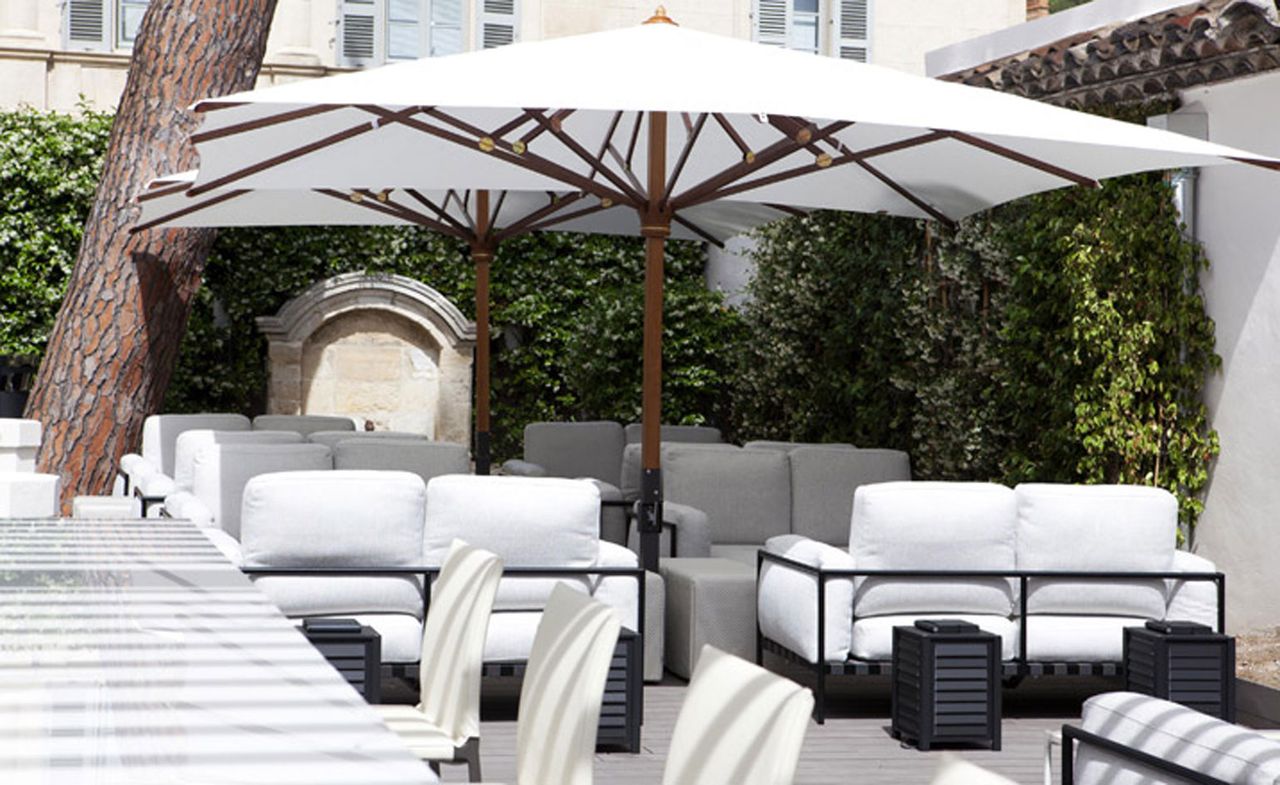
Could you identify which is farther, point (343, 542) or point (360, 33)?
point (360, 33)

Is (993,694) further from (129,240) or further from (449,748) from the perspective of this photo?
(129,240)

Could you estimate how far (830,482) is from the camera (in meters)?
9.80

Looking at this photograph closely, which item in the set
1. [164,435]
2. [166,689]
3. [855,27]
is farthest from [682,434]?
[166,689]

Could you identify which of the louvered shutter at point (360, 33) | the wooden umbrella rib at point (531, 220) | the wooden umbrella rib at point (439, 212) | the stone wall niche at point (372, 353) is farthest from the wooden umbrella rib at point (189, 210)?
the louvered shutter at point (360, 33)

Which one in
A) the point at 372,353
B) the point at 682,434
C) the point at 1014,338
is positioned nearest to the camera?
the point at 1014,338

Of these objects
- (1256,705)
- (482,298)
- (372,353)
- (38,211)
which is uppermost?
(38,211)

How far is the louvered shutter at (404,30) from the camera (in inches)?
750

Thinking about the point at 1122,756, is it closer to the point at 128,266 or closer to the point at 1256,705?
the point at 1256,705

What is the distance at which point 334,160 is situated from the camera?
9398mm

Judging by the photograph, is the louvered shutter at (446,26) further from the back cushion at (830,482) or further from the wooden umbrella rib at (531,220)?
the back cushion at (830,482)

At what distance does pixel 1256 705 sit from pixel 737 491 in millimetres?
3250

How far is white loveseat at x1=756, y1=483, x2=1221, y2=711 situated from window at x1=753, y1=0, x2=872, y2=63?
13.9 meters

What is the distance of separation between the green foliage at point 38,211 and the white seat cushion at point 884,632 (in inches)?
451

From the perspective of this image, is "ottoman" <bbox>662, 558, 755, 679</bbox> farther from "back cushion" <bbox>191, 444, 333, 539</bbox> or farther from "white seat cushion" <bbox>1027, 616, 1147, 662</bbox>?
"back cushion" <bbox>191, 444, 333, 539</bbox>
